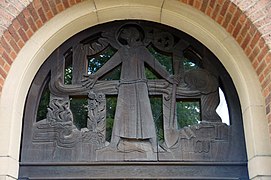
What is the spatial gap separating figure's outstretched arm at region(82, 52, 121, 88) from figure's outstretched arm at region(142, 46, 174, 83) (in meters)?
0.30

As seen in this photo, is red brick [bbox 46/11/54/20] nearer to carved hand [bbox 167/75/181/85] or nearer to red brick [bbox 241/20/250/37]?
carved hand [bbox 167/75/181/85]

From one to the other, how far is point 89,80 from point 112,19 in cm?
78

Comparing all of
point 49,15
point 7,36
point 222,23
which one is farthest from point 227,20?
point 7,36

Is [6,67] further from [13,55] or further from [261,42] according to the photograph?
[261,42]

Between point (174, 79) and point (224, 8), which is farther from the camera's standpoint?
point (174, 79)

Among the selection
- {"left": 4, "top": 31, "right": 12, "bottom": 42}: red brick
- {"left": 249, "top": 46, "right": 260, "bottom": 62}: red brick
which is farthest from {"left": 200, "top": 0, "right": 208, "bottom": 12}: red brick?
{"left": 4, "top": 31, "right": 12, "bottom": 42}: red brick

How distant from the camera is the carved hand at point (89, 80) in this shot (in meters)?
4.00

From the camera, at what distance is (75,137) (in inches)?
149

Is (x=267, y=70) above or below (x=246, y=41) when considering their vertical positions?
below

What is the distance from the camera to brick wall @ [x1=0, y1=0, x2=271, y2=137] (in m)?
3.53

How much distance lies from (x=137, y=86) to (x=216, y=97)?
0.83 metres

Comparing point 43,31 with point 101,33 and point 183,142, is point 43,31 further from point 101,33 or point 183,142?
point 183,142

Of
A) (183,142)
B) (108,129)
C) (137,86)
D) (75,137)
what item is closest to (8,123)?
(75,137)

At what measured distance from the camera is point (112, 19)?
4293mm
